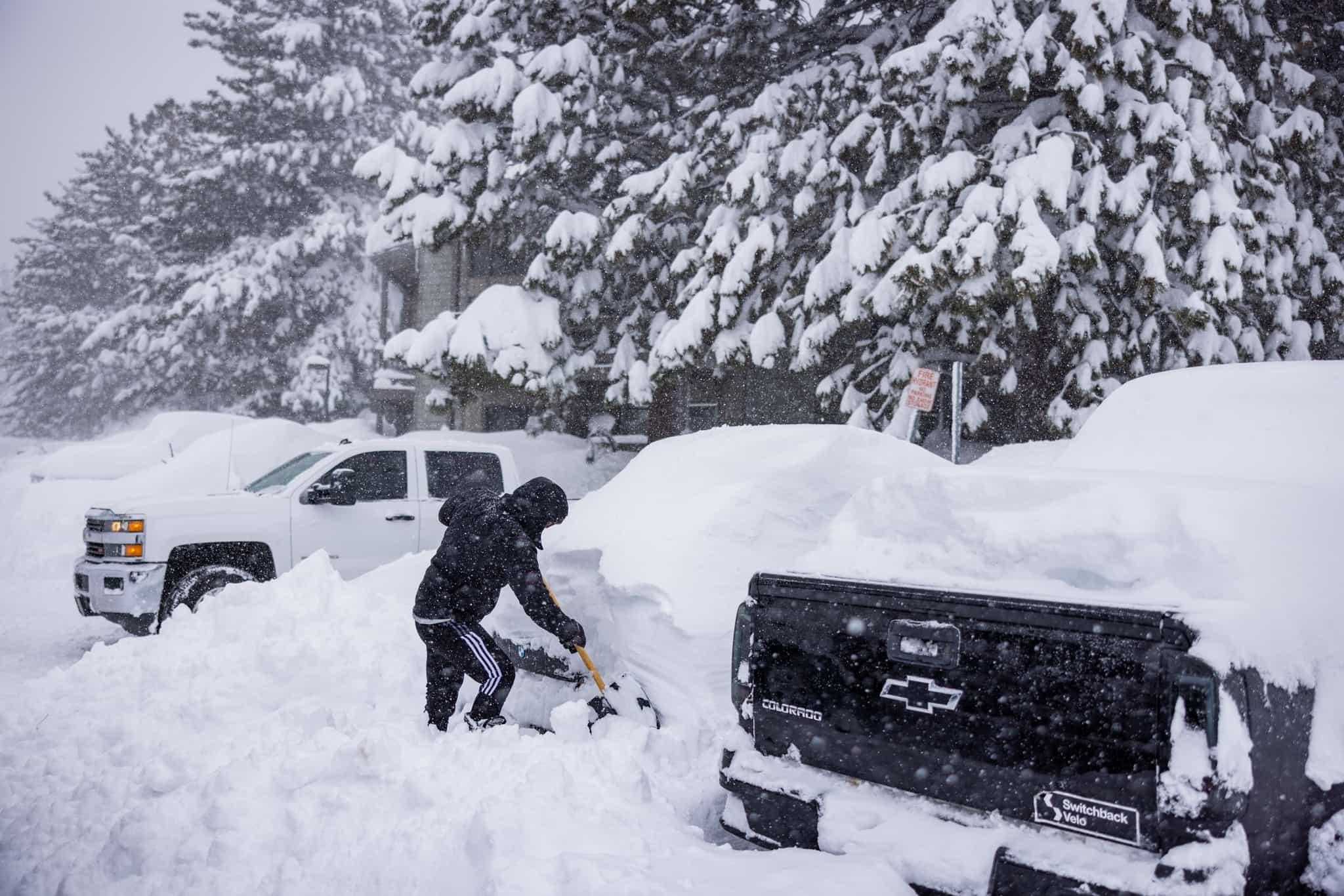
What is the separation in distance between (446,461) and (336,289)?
1056 inches

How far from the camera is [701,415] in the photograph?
808 inches

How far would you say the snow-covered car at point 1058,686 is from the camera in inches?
92.9

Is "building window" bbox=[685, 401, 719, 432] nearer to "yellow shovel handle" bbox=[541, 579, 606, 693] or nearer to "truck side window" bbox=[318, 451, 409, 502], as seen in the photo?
"truck side window" bbox=[318, 451, 409, 502]

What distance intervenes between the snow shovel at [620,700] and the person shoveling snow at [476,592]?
230 millimetres

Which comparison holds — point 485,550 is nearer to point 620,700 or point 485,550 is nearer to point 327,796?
point 620,700

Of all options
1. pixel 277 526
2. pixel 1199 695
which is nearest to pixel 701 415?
pixel 277 526

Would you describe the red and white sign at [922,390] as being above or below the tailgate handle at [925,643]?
above

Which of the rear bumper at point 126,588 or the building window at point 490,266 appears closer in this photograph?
the rear bumper at point 126,588

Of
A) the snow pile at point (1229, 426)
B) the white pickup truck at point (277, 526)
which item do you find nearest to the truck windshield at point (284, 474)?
the white pickup truck at point (277, 526)

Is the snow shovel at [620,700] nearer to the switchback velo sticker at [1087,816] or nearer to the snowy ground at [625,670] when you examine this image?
the snowy ground at [625,670]

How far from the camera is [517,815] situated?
3.66 meters

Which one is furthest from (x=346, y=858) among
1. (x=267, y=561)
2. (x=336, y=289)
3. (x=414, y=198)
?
(x=336, y=289)

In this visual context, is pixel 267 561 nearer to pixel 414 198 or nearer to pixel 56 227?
pixel 414 198

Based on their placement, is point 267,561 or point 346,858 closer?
point 346,858
